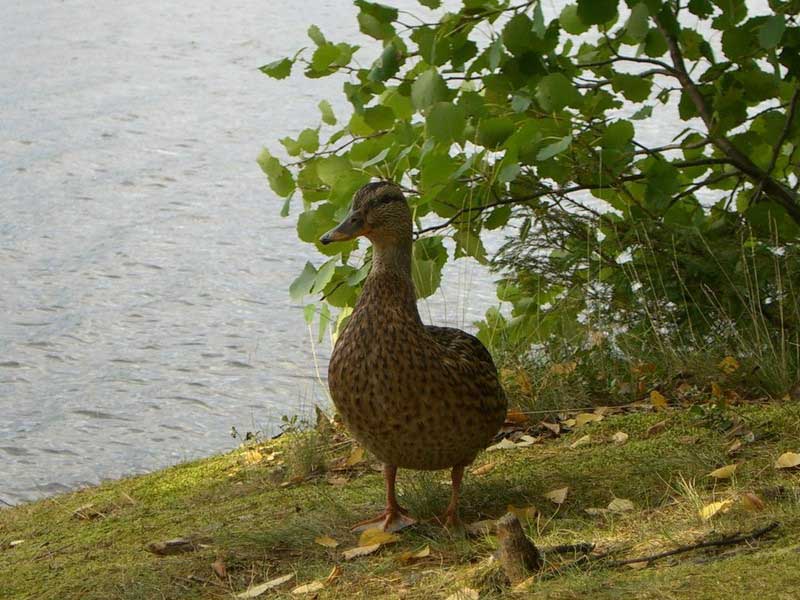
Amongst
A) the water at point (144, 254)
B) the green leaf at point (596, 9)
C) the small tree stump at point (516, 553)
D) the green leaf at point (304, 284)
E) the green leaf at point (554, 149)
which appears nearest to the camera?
the small tree stump at point (516, 553)

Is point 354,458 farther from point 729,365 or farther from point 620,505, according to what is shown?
point 729,365

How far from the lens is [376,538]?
3.61 m

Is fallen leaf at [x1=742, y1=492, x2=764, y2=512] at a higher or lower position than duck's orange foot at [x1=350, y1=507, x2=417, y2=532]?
higher

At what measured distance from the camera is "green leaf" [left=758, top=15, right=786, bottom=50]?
421cm

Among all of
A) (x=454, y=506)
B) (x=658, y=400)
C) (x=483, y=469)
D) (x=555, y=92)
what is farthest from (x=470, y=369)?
(x=658, y=400)

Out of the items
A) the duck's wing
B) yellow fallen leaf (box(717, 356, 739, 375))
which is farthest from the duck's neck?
yellow fallen leaf (box(717, 356, 739, 375))

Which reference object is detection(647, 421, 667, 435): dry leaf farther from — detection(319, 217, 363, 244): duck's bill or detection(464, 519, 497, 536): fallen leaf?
detection(319, 217, 363, 244): duck's bill

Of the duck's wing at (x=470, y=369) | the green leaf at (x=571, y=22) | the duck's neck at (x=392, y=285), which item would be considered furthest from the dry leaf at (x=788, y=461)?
the green leaf at (x=571, y=22)

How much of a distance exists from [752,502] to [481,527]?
2.54 feet

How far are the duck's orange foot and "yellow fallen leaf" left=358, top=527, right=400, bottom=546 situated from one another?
0.06 metres

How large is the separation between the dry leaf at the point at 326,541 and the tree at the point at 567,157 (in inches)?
56.7

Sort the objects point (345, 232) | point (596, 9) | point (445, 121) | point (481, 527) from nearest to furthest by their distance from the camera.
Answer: point (481, 527) < point (345, 232) < point (596, 9) < point (445, 121)

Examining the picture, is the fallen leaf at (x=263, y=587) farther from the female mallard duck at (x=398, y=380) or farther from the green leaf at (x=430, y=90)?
the green leaf at (x=430, y=90)

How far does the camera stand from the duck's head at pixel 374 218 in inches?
152
